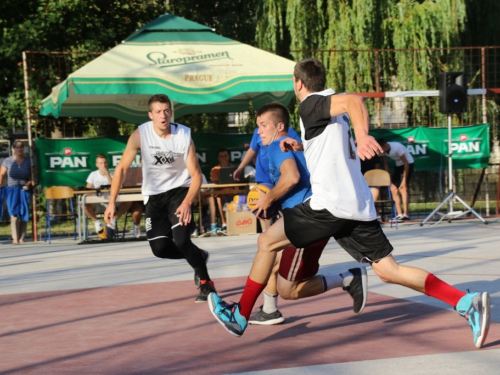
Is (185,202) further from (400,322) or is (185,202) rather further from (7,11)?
(7,11)

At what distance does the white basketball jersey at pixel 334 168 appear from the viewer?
17.5 feet

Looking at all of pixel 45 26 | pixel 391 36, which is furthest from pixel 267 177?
pixel 45 26

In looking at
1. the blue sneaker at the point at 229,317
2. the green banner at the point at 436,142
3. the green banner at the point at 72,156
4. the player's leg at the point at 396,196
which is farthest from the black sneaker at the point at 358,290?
the green banner at the point at 436,142

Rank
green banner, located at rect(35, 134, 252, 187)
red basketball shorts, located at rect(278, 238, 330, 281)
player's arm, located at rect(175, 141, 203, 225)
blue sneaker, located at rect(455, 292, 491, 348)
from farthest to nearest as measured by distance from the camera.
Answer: green banner, located at rect(35, 134, 252, 187)
player's arm, located at rect(175, 141, 203, 225)
red basketball shorts, located at rect(278, 238, 330, 281)
blue sneaker, located at rect(455, 292, 491, 348)

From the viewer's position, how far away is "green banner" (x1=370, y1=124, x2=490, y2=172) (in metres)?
17.6

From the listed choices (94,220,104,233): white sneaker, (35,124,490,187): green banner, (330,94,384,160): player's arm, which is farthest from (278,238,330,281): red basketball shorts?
(35,124,490,187): green banner

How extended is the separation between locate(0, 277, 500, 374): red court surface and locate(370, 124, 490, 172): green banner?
1030 cm

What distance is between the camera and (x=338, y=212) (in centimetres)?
536

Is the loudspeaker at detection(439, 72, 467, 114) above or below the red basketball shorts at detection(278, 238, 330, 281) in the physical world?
above

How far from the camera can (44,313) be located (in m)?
7.26

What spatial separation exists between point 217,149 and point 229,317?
11702 millimetres

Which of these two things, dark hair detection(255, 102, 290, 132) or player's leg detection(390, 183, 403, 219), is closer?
dark hair detection(255, 102, 290, 132)

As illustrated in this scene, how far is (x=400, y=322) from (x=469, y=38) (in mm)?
19446

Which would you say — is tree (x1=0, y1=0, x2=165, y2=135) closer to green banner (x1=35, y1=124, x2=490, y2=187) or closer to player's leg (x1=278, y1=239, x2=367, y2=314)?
green banner (x1=35, y1=124, x2=490, y2=187)
